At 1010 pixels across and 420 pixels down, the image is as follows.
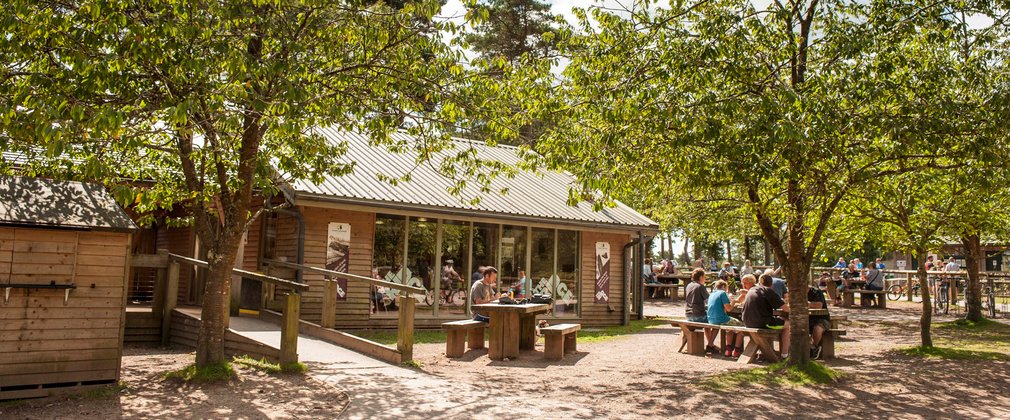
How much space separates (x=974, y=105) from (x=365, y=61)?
7.01 metres

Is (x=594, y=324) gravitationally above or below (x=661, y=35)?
below

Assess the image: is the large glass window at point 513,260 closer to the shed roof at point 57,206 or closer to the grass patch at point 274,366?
the grass patch at point 274,366

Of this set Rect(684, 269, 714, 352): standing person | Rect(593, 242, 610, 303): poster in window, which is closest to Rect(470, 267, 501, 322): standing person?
Rect(684, 269, 714, 352): standing person

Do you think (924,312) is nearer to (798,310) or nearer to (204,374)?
(798,310)

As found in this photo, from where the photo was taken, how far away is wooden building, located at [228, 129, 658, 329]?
13180 millimetres

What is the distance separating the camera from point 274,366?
859 centimetres

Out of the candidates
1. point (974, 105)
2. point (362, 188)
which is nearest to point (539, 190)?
point (362, 188)

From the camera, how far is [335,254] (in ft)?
44.2

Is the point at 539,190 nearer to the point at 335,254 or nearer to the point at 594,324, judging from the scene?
the point at 594,324

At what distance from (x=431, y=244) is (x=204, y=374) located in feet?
23.4

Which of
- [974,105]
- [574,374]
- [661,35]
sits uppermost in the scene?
[661,35]

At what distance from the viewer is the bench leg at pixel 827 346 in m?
10.8

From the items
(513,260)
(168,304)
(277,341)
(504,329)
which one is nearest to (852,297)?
(513,260)

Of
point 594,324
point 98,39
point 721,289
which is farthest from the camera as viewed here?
point 594,324
